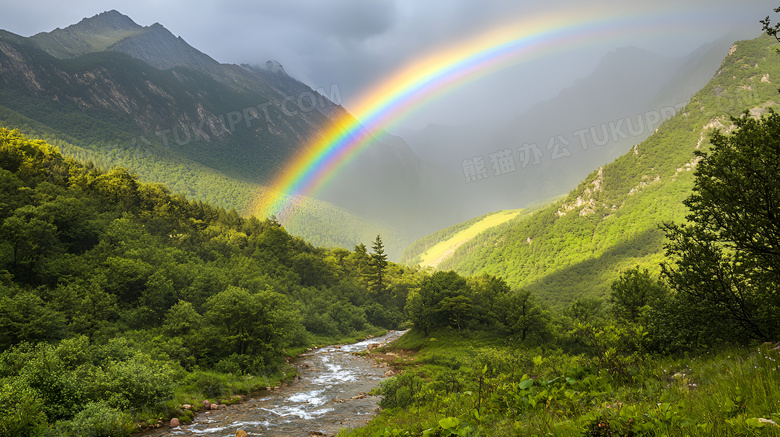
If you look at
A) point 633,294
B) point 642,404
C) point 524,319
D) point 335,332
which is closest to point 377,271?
point 335,332

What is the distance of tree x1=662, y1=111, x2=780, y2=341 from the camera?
9.67 m

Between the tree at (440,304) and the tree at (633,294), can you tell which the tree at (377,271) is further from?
the tree at (633,294)

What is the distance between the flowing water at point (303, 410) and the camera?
22422 mm

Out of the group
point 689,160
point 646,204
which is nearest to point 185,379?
point 646,204

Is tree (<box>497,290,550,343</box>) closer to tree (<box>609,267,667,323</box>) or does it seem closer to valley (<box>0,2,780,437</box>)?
valley (<box>0,2,780,437</box>)

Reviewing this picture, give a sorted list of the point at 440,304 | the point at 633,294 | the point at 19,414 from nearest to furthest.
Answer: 1. the point at 19,414
2. the point at 633,294
3. the point at 440,304

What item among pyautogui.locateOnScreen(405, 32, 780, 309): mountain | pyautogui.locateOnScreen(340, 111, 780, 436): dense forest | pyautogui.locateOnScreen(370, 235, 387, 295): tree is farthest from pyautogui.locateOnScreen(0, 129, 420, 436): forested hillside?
pyautogui.locateOnScreen(405, 32, 780, 309): mountain

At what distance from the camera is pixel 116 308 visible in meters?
39.2

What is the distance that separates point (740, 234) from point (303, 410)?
29.4m

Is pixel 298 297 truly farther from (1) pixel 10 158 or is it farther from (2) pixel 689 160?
(2) pixel 689 160

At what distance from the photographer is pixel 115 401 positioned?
21766 mm

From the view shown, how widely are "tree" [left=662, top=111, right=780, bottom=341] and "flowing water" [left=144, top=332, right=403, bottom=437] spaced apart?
69.9 ft

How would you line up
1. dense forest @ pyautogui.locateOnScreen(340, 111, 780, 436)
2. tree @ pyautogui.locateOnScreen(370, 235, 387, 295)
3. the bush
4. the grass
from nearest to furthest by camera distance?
the grass → dense forest @ pyautogui.locateOnScreen(340, 111, 780, 436) → the bush → tree @ pyautogui.locateOnScreen(370, 235, 387, 295)

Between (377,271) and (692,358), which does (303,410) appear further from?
(377,271)
